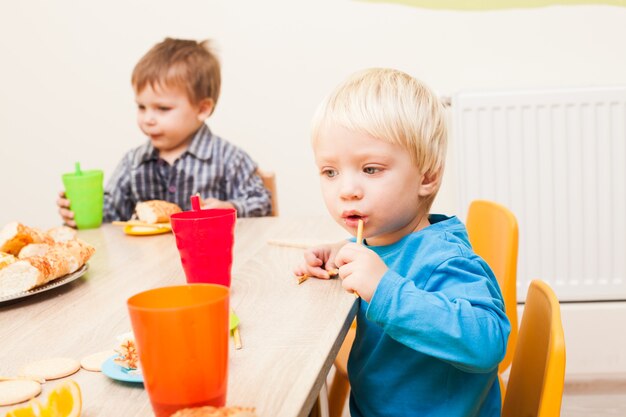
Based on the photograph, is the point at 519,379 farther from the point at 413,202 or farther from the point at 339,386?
the point at 339,386

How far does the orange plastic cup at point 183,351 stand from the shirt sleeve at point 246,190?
1321mm

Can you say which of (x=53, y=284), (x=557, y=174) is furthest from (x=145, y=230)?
(x=557, y=174)

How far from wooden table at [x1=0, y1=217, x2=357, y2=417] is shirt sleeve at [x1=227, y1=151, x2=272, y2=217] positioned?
500 millimetres

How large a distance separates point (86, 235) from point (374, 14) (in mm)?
1227

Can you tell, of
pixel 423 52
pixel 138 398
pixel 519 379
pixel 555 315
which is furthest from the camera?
pixel 423 52

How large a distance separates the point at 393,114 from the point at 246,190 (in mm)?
1126

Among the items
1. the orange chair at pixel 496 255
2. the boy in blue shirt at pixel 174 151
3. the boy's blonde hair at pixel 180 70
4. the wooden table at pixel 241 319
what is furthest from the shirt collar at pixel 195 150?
the orange chair at pixel 496 255

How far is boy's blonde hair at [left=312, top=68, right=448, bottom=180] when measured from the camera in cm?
96

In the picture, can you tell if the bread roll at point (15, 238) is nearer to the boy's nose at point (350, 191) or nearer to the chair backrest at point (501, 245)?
the boy's nose at point (350, 191)

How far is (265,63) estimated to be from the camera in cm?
242

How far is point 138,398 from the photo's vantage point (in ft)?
2.15

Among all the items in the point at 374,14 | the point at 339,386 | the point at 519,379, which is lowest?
the point at 339,386

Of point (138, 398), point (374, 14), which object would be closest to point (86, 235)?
point (138, 398)

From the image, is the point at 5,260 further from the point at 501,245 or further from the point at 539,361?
the point at 501,245
